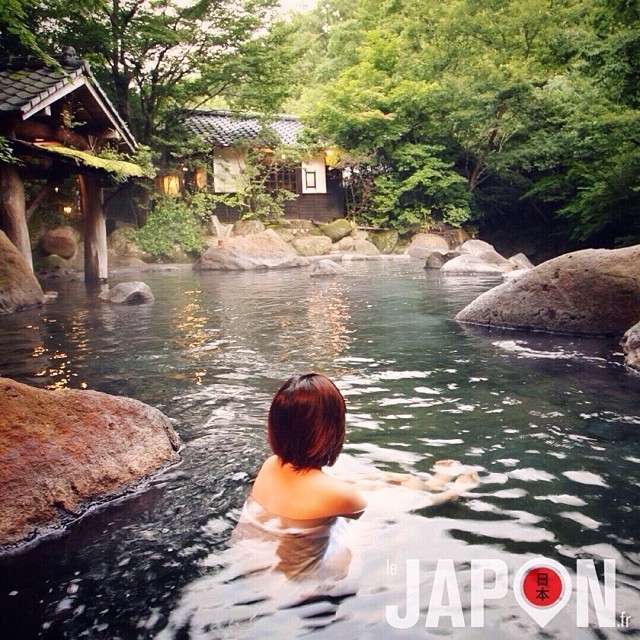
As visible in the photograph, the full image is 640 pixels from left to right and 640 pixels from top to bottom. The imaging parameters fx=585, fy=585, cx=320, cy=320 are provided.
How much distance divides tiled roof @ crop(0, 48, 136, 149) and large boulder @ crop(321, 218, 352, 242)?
15.4 m

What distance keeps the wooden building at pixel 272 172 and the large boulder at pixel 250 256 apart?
4691 mm

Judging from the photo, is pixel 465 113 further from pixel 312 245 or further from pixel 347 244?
pixel 312 245

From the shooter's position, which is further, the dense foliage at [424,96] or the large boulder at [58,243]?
the large boulder at [58,243]


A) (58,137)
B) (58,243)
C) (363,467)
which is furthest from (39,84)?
(363,467)

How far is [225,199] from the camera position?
26688mm

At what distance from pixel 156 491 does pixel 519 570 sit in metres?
2.15

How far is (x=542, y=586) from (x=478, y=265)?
17.7m

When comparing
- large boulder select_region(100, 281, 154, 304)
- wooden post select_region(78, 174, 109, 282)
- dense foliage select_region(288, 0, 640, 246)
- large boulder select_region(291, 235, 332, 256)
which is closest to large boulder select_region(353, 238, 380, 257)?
large boulder select_region(291, 235, 332, 256)

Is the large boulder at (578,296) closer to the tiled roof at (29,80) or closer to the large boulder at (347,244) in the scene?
the tiled roof at (29,80)

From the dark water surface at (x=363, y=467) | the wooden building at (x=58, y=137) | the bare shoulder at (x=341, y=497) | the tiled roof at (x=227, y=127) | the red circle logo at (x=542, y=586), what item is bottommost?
the red circle logo at (x=542, y=586)

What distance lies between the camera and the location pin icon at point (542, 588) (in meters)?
2.42

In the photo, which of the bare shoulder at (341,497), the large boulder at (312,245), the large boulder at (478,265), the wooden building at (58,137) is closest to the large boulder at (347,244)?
the large boulder at (312,245)

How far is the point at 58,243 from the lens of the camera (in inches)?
803

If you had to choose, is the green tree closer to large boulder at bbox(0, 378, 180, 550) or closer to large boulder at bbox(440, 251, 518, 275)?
large boulder at bbox(440, 251, 518, 275)
